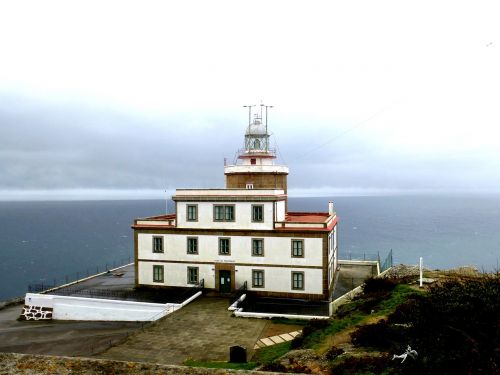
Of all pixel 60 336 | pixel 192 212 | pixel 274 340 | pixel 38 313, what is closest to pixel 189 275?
pixel 192 212

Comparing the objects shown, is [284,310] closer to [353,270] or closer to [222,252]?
[222,252]

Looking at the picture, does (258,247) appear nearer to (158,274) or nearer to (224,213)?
(224,213)

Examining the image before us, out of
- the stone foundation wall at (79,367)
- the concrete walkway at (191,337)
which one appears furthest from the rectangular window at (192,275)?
the stone foundation wall at (79,367)

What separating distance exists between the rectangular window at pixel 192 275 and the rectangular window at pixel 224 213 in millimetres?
4208

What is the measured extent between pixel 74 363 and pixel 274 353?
43.8 feet

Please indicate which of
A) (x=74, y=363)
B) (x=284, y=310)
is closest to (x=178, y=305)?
(x=284, y=310)

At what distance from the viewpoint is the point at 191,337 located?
2002 centimetres

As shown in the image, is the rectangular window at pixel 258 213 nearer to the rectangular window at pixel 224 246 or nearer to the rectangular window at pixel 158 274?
the rectangular window at pixel 224 246

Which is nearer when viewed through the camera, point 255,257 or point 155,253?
point 255,257

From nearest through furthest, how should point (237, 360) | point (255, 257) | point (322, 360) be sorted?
point (322, 360)
point (237, 360)
point (255, 257)

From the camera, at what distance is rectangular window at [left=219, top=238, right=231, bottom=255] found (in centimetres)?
2900

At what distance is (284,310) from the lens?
81.4 ft

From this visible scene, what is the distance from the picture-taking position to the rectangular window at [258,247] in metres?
28.3

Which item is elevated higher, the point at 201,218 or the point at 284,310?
the point at 201,218
